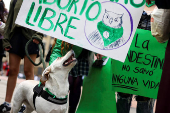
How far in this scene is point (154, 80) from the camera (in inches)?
118

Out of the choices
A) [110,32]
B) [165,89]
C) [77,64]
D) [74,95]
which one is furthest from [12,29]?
[165,89]

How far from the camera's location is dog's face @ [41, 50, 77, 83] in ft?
8.28

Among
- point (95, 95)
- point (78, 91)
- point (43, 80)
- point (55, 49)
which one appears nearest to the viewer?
point (43, 80)

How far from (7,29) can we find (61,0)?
5.07 ft

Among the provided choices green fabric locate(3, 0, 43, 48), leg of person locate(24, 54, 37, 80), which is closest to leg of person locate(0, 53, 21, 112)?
leg of person locate(24, 54, 37, 80)

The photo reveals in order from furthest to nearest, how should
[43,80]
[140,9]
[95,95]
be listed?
1. [95,95]
2. [43,80]
3. [140,9]

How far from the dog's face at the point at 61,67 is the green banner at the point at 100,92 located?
28.7 inches

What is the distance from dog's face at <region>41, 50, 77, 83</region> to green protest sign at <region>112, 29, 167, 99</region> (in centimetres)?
83

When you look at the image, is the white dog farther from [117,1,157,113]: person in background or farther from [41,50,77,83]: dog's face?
[117,1,157,113]: person in background

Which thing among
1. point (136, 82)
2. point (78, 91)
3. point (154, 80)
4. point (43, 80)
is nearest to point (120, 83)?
point (136, 82)

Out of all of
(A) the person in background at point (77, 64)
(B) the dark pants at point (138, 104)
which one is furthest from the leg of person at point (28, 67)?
(B) the dark pants at point (138, 104)

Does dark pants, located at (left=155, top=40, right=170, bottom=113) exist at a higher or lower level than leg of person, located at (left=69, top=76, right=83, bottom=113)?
higher

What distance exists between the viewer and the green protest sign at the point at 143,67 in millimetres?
2982

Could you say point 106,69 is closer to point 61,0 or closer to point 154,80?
point 154,80
